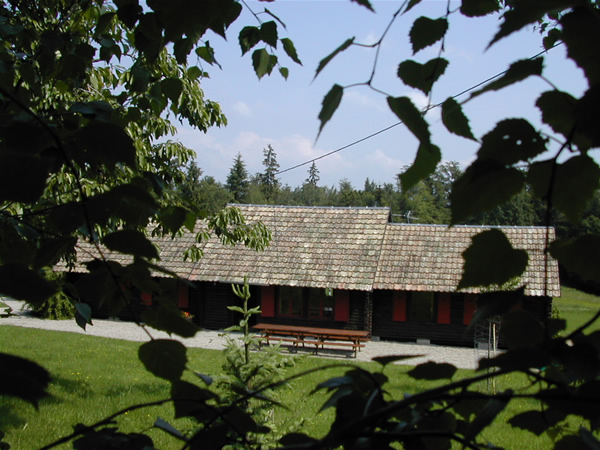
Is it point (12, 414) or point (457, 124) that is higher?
point (457, 124)

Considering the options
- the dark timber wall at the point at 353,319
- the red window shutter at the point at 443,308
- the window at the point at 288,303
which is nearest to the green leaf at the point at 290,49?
the dark timber wall at the point at 353,319

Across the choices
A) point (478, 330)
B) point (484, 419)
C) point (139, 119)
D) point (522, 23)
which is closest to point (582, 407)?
point (484, 419)

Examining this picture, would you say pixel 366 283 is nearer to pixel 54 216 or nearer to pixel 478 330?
pixel 478 330

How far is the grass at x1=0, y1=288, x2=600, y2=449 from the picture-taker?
20.0ft

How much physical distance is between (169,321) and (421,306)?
24211mm

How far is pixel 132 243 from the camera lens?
0.66 m

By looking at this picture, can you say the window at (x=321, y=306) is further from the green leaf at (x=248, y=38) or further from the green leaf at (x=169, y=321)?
the green leaf at (x=169, y=321)

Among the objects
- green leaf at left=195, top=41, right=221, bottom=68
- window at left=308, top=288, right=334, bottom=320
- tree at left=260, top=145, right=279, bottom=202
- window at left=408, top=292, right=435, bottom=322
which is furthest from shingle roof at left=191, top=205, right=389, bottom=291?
tree at left=260, top=145, right=279, bottom=202

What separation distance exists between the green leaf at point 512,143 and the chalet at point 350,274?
14085 mm

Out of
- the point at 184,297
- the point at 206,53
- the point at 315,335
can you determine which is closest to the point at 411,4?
the point at 206,53

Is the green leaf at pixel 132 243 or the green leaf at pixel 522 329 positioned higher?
the green leaf at pixel 132 243

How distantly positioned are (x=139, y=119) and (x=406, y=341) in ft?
49.6

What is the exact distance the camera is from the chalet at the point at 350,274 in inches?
587

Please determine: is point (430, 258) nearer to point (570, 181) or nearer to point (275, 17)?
point (275, 17)
